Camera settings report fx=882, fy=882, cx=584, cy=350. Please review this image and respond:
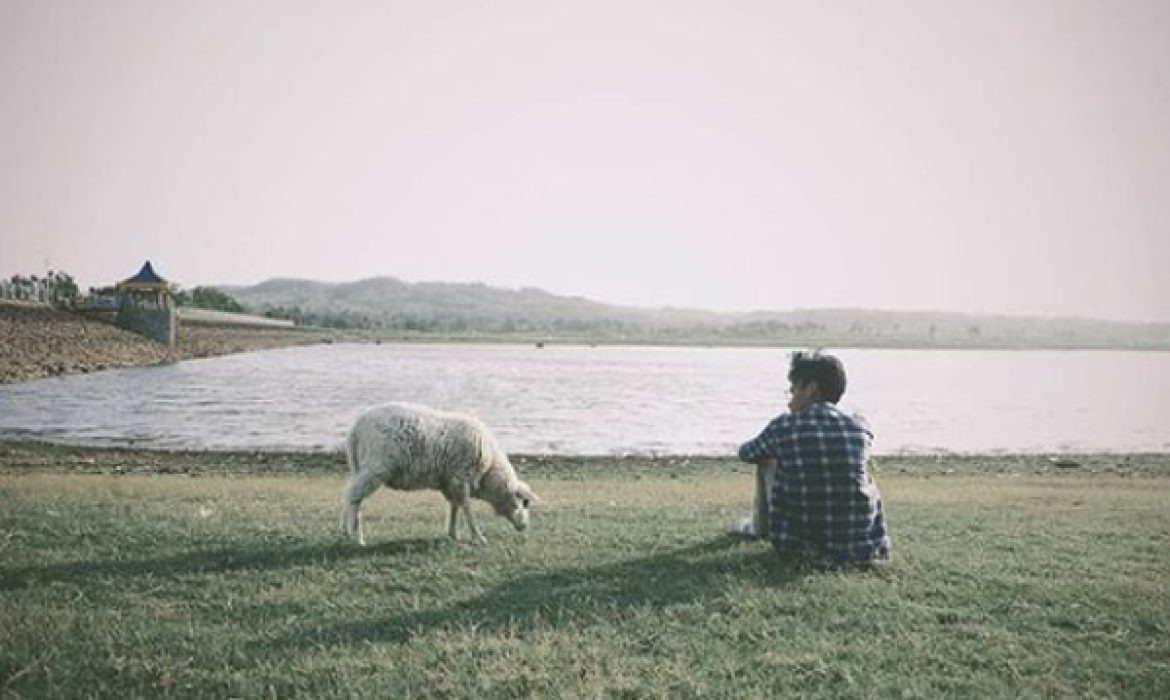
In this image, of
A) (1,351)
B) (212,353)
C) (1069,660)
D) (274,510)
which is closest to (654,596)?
(1069,660)

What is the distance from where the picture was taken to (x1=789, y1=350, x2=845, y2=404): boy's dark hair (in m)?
9.80

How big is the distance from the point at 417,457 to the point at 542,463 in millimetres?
22616

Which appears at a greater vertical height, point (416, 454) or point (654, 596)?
point (416, 454)

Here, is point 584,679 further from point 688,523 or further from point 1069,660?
point 688,523

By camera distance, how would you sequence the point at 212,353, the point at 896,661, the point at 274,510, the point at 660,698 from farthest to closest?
the point at 212,353, the point at 274,510, the point at 896,661, the point at 660,698

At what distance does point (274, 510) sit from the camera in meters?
14.9

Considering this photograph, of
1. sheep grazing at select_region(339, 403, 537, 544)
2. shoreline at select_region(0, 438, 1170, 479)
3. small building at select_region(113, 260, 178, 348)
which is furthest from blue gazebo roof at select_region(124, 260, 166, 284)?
sheep grazing at select_region(339, 403, 537, 544)

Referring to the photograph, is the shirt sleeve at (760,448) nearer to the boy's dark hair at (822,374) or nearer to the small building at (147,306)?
the boy's dark hair at (822,374)

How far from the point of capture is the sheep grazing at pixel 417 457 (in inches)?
448

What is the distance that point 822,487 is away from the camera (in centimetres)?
931

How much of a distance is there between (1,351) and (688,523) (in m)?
78.3

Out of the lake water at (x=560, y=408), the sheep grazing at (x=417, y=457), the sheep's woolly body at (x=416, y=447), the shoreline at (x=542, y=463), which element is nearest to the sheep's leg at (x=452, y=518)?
the sheep grazing at (x=417, y=457)

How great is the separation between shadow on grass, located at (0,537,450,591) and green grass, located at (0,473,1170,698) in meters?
0.04

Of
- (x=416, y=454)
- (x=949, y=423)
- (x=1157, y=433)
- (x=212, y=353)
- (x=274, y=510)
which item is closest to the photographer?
(x=416, y=454)
